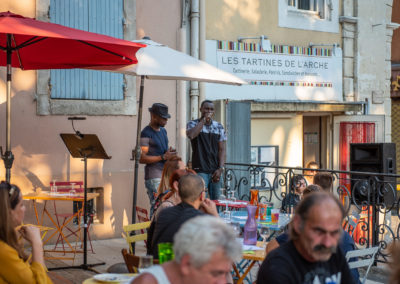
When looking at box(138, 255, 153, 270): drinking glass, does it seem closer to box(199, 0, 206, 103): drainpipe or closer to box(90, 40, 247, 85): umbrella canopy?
box(90, 40, 247, 85): umbrella canopy

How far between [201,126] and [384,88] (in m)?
6.97

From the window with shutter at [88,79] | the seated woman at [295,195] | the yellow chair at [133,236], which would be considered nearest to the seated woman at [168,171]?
the yellow chair at [133,236]

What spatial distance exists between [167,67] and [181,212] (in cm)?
301

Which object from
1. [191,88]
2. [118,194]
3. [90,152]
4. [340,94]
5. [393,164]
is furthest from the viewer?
[340,94]

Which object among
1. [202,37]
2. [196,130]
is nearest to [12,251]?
[196,130]

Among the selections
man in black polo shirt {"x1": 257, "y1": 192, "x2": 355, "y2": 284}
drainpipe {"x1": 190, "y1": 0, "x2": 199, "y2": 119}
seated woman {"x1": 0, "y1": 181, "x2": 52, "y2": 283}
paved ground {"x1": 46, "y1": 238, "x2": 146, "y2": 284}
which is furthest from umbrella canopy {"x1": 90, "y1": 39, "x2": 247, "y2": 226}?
man in black polo shirt {"x1": 257, "y1": 192, "x2": 355, "y2": 284}

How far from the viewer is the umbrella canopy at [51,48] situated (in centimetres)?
554

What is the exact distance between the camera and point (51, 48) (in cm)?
675

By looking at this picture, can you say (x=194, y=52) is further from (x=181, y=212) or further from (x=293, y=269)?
(x=293, y=269)

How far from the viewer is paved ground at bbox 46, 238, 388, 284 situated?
682 centimetres

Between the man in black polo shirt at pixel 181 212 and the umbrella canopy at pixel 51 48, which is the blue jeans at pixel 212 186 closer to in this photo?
the umbrella canopy at pixel 51 48

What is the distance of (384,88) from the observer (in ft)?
47.5

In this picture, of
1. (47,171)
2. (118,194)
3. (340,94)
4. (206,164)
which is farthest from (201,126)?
(340,94)

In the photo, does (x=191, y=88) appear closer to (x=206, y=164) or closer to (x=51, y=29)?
(x=206, y=164)
